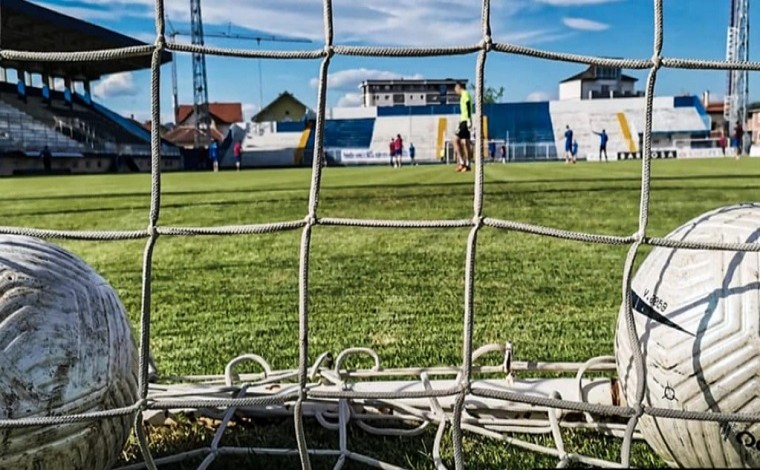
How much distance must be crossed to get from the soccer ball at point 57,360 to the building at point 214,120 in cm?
5902

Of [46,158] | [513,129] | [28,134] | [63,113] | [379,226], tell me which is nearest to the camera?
[379,226]

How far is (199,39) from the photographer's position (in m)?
38.3

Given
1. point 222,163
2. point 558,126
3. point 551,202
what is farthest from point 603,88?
point 551,202

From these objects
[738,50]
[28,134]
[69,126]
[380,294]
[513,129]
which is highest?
[738,50]

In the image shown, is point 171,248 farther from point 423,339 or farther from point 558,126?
point 558,126

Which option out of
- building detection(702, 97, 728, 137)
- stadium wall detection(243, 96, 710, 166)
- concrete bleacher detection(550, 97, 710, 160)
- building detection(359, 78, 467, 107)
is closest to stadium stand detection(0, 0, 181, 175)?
stadium wall detection(243, 96, 710, 166)

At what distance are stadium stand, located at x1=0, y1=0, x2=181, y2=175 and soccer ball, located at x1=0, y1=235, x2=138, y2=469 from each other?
25135 millimetres

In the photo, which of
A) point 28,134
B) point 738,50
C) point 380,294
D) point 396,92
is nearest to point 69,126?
point 28,134

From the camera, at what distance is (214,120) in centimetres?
7075

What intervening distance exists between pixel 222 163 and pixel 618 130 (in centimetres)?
2218

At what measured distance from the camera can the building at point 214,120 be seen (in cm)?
6020

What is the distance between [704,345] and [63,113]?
36453 millimetres

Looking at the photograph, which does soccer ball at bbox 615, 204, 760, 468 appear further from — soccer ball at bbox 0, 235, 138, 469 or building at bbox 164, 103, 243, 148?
building at bbox 164, 103, 243, 148

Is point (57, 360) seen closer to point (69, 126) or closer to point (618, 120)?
point (69, 126)
